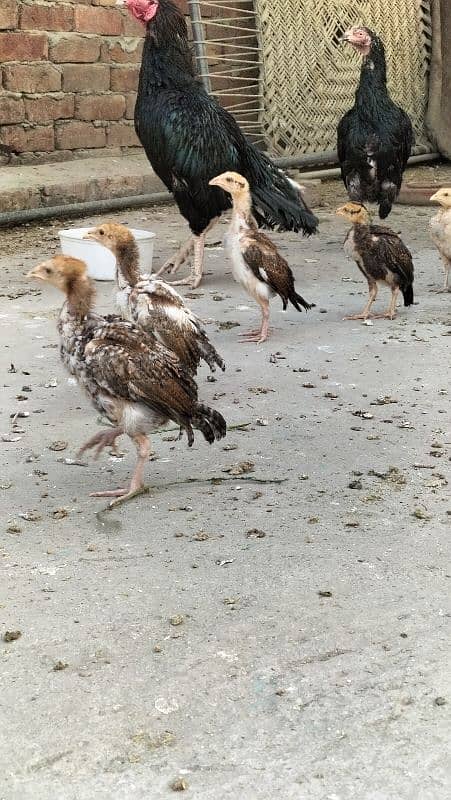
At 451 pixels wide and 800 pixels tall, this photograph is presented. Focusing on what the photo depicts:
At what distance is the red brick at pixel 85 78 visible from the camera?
9.50 metres

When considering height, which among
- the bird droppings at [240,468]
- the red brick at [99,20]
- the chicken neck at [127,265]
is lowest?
the bird droppings at [240,468]

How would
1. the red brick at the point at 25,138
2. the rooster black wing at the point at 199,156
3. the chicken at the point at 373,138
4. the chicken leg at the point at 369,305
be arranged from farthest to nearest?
the red brick at the point at 25,138, the chicken at the point at 373,138, the rooster black wing at the point at 199,156, the chicken leg at the point at 369,305

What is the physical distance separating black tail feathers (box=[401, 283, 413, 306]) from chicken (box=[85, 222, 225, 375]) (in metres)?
2.00

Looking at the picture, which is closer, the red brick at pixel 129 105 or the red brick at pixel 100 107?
the red brick at pixel 100 107

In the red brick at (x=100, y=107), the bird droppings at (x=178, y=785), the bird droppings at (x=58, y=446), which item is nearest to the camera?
the bird droppings at (x=178, y=785)

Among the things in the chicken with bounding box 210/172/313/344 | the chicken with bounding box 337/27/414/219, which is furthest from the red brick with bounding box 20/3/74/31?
the chicken with bounding box 210/172/313/344

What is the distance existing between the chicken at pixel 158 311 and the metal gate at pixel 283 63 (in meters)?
5.93

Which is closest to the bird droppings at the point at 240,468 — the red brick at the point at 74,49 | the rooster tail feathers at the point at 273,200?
the rooster tail feathers at the point at 273,200

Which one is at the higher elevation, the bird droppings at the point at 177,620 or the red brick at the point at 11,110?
the red brick at the point at 11,110

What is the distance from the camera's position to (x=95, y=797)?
2326mm

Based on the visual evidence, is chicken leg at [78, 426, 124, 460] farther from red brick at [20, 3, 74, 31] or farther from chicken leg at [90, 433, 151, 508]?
red brick at [20, 3, 74, 31]

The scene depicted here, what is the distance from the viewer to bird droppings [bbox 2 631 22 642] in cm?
296

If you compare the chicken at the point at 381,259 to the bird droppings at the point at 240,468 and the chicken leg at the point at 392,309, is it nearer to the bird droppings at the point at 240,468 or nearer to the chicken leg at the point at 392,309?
the chicken leg at the point at 392,309

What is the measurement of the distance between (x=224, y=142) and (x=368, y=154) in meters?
1.64
